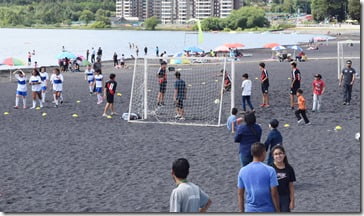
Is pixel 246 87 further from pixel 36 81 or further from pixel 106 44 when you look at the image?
pixel 106 44

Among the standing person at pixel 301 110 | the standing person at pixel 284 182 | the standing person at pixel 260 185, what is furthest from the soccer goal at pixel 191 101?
the standing person at pixel 260 185

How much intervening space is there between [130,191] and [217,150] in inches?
150

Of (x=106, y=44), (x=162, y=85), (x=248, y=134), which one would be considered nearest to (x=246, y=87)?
(x=162, y=85)

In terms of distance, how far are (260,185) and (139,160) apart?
7.38 meters

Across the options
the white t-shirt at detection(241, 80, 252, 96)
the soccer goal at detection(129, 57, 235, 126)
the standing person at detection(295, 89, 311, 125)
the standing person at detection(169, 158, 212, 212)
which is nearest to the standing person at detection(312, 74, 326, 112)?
the white t-shirt at detection(241, 80, 252, 96)

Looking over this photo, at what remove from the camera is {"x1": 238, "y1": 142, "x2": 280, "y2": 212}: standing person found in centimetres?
694

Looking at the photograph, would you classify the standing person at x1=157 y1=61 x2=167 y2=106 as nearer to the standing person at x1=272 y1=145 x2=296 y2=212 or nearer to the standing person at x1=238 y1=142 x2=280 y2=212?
the standing person at x1=272 y1=145 x2=296 y2=212

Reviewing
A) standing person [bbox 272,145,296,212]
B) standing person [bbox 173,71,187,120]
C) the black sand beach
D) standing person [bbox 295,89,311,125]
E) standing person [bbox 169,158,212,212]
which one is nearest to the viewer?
standing person [bbox 169,158,212,212]

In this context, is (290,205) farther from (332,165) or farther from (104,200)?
(332,165)

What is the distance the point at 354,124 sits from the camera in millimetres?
18047

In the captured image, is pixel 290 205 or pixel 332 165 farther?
pixel 332 165

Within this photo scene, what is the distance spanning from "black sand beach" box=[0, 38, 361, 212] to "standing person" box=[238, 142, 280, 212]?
125 inches

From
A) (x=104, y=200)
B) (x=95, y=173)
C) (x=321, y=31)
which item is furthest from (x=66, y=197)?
(x=321, y=31)

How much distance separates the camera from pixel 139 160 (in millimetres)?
14141
